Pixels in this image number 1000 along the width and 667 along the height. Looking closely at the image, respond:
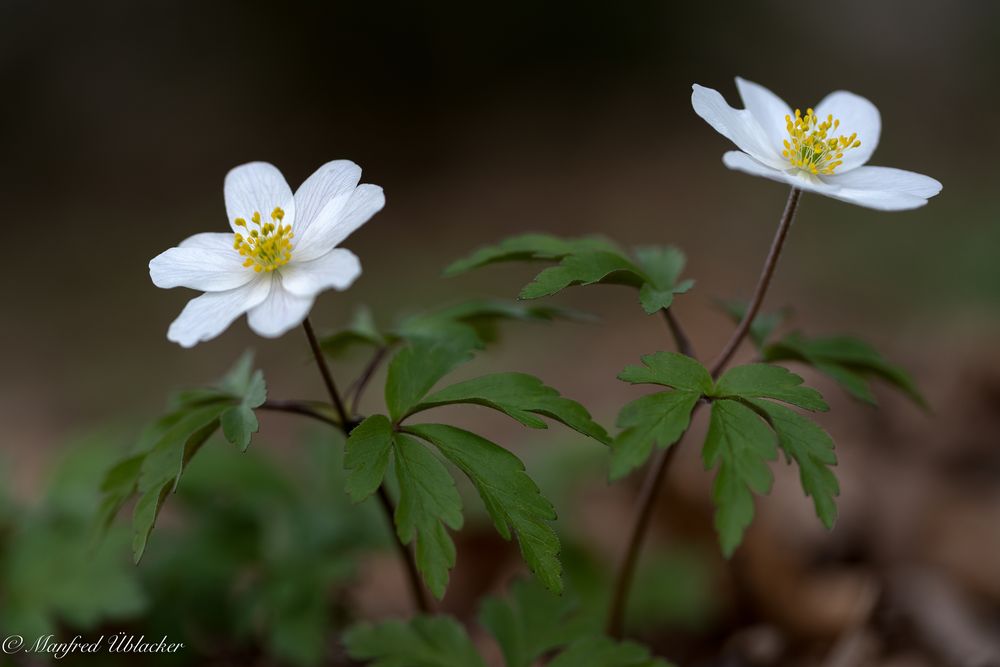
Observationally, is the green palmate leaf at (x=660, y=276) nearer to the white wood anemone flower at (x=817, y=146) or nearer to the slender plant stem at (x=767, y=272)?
the slender plant stem at (x=767, y=272)

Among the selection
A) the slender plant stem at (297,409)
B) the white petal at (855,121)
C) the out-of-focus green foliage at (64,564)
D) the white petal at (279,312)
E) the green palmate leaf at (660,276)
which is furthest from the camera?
the out-of-focus green foliage at (64,564)

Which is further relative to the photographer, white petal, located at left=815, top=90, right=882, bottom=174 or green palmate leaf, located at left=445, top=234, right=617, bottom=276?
white petal, located at left=815, top=90, right=882, bottom=174

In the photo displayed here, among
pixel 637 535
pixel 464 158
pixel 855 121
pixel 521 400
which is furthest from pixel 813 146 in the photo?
pixel 464 158

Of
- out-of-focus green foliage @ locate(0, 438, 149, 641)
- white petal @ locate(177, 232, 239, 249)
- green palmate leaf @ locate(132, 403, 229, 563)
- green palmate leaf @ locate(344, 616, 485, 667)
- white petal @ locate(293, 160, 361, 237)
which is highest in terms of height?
white petal @ locate(293, 160, 361, 237)

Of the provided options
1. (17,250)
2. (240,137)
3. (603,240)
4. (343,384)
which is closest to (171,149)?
(240,137)

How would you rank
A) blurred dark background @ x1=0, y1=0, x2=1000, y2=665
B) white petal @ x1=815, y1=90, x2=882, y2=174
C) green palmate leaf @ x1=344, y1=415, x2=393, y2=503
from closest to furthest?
1. green palmate leaf @ x1=344, y1=415, x2=393, y2=503
2. white petal @ x1=815, y1=90, x2=882, y2=174
3. blurred dark background @ x1=0, y1=0, x2=1000, y2=665

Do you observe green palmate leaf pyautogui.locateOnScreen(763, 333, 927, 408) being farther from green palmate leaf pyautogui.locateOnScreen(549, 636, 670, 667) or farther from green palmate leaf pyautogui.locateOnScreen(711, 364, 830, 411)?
green palmate leaf pyautogui.locateOnScreen(549, 636, 670, 667)

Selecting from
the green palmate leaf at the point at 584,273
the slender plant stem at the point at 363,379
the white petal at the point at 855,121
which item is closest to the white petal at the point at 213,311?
the slender plant stem at the point at 363,379

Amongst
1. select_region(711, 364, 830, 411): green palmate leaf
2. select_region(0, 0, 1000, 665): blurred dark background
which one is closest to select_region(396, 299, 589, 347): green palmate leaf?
select_region(711, 364, 830, 411): green palmate leaf
